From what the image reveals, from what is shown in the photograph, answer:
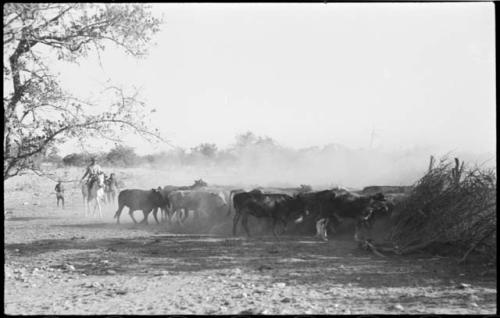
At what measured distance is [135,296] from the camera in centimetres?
729

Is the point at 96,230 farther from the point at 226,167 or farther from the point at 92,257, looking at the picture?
the point at 226,167

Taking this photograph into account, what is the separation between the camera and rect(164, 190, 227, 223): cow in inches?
625

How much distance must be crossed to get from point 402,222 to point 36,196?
19.5m

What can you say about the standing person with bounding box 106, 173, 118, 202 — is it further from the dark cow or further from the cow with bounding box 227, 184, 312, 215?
the cow with bounding box 227, 184, 312, 215

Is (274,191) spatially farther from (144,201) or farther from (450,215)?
(450,215)

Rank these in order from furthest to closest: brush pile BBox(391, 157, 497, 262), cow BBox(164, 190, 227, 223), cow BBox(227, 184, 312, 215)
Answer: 1. cow BBox(164, 190, 227, 223)
2. cow BBox(227, 184, 312, 215)
3. brush pile BBox(391, 157, 497, 262)

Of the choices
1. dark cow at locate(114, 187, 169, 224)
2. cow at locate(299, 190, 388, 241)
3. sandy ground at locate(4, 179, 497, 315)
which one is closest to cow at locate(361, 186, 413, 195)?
cow at locate(299, 190, 388, 241)

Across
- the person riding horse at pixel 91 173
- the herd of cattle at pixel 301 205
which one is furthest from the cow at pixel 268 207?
the person riding horse at pixel 91 173

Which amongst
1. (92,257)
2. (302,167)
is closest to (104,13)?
(92,257)

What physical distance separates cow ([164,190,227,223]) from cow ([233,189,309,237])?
1.77 meters

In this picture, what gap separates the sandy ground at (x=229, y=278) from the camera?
6812 mm

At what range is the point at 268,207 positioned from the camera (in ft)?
45.6

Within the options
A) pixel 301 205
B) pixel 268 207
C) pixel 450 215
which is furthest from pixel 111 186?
pixel 450 215

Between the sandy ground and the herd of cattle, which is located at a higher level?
the herd of cattle
